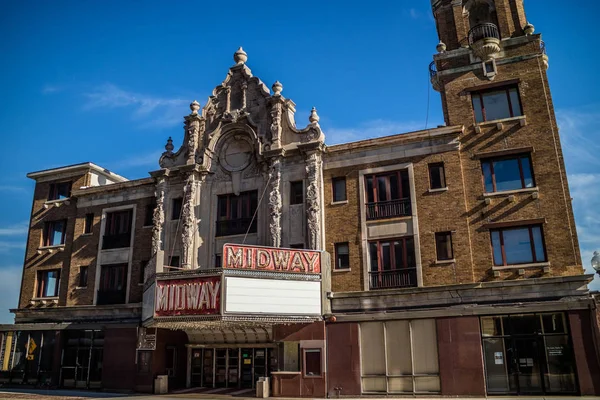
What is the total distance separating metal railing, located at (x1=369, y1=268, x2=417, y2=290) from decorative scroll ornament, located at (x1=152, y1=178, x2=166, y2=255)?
13.0m

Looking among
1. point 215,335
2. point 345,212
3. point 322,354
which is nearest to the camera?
point 322,354

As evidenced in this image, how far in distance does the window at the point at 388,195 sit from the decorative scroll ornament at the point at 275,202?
490 cm

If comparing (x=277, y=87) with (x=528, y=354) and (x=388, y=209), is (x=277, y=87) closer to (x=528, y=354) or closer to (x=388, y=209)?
(x=388, y=209)

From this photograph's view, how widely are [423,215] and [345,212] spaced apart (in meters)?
4.14

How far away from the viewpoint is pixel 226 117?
31625 mm

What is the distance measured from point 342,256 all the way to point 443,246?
5.21 metres

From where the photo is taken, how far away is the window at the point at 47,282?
115 feet

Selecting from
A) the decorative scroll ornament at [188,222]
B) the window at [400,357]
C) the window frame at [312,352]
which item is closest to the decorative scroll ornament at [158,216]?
the decorative scroll ornament at [188,222]

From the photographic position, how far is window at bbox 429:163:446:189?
86.2 feet

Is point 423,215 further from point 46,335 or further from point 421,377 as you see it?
point 46,335

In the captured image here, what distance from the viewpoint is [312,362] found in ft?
83.3

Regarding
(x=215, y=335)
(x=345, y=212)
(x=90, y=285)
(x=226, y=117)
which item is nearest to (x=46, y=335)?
(x=90, y=285)

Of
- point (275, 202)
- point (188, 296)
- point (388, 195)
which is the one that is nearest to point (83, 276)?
point (188, 296)

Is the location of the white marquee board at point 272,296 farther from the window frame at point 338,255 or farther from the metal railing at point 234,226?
the metal railing at point 234,226
